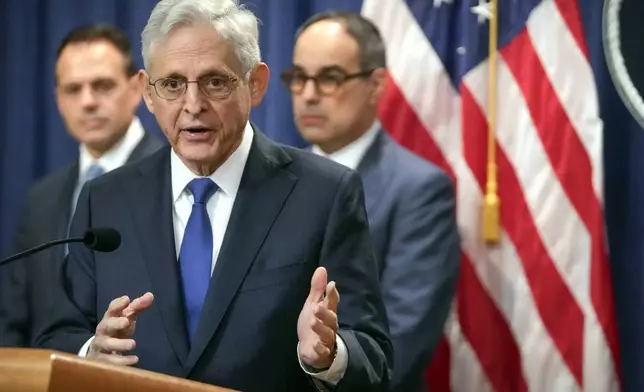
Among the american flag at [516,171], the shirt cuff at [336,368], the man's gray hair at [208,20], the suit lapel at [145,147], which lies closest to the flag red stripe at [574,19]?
the american flag at [516,171]

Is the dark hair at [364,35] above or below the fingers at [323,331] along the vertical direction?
above

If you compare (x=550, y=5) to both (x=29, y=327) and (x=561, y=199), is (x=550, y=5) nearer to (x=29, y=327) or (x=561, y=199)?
(x=561, y=199)

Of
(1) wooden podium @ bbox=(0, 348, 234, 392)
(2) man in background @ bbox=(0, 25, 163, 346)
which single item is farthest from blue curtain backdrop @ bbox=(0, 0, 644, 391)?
(1) wooden podium @ bbox=(0, 348, 234, 392)

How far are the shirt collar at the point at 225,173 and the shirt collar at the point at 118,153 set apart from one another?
134 centimetres

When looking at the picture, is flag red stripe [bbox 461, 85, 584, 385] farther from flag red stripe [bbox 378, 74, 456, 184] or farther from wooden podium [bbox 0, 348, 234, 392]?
wooden podium [bbox 0, 348, 234, 392]

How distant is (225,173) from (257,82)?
7.6 inches

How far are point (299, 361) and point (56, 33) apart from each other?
225 cm

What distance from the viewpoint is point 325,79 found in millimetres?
3047

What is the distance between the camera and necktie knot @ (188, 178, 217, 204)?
1.96 metres

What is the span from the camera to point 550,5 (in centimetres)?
309

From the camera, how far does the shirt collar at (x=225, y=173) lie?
1.98m

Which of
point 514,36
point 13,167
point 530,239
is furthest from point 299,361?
point 13,167

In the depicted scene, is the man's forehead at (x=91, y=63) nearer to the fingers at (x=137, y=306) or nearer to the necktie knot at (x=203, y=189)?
the necktie knot at (x=203, y=189)

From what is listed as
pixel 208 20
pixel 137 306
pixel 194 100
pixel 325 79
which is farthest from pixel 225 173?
pixel 325 79
